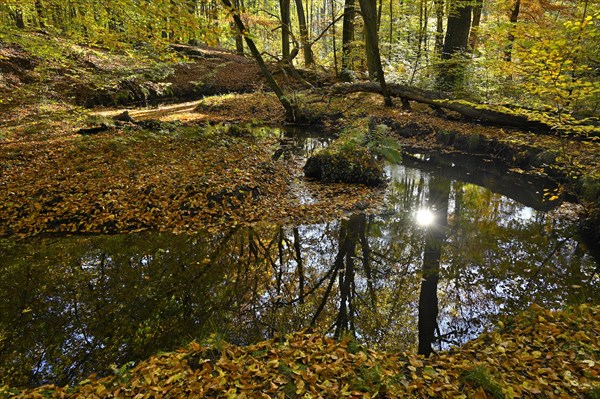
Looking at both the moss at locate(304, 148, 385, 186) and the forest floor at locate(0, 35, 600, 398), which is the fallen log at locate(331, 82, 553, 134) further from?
the moss at locate(304, 148, 385, 186)

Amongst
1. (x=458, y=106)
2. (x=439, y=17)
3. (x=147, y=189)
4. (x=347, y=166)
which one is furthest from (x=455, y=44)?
(x=147, y=189)

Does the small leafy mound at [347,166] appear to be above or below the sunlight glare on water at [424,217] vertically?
above

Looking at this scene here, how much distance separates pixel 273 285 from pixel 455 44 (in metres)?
12.9

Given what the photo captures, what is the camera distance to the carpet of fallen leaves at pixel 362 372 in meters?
2.74

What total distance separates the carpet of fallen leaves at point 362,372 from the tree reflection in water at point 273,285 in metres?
0.59

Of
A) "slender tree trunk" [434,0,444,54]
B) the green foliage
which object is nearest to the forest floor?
the green foliage

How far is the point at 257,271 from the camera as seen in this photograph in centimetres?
544

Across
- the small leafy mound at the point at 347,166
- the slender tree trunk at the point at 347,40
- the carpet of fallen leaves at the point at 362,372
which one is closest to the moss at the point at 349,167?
the small leafy mound at the point at 347,166

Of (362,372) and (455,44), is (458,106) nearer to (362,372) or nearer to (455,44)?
(455,44)

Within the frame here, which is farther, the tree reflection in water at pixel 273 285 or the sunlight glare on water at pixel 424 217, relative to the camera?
the sunlight glare on water at pixel 424 217

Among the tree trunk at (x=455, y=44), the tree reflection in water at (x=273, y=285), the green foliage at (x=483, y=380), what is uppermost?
the tree trunk at (x=455, y=44)

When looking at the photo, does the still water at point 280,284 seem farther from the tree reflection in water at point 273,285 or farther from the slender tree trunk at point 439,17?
the slender tree trunk at point 439,17

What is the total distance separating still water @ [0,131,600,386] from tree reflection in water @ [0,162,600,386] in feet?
0.07

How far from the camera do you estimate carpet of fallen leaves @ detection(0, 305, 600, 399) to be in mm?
2738
